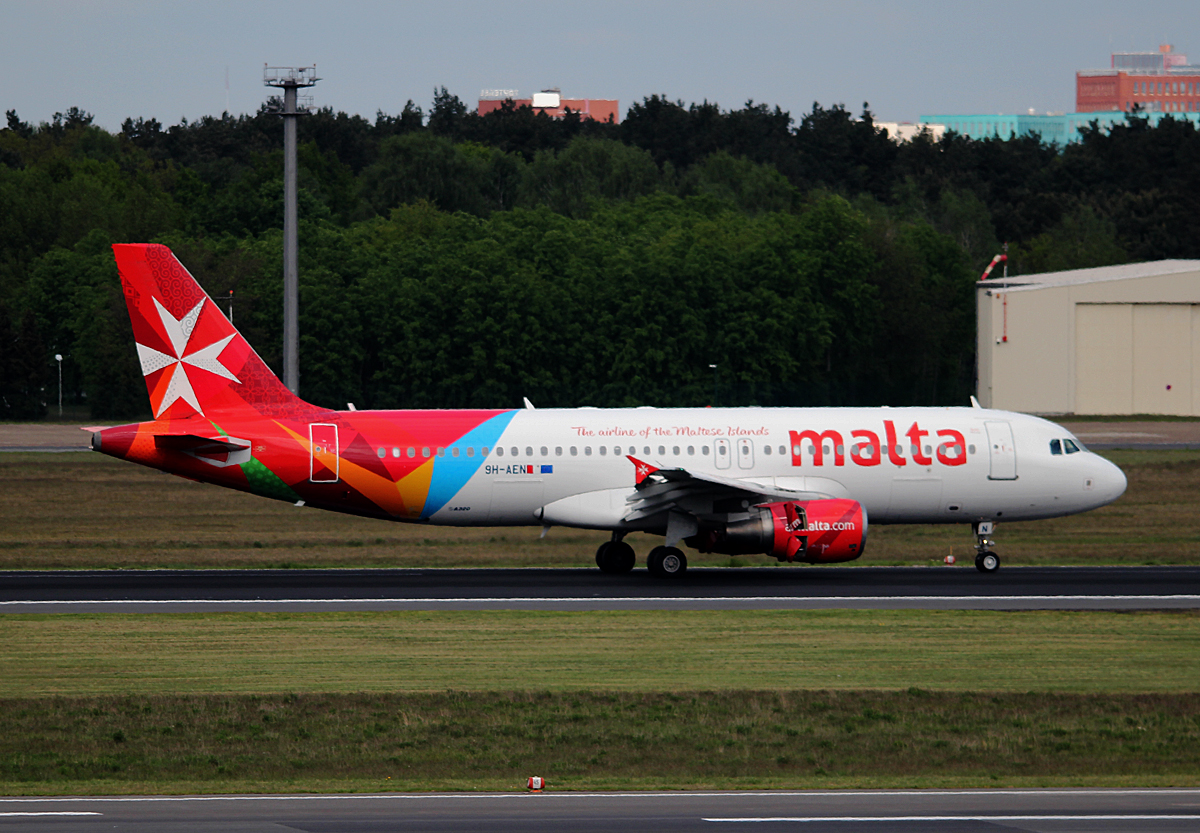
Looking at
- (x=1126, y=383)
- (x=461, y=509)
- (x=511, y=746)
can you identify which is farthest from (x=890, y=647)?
(x=1126, y=383)

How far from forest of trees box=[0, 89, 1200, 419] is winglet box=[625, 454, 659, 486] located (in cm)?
5138

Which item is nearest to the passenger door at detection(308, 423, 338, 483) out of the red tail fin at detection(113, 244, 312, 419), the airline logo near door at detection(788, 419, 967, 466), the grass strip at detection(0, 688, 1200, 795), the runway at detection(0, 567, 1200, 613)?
the red tail fin at detection(113, 244, 312, 419)

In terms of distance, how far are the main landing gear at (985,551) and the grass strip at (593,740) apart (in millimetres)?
14409

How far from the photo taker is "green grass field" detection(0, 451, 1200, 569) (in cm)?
3994

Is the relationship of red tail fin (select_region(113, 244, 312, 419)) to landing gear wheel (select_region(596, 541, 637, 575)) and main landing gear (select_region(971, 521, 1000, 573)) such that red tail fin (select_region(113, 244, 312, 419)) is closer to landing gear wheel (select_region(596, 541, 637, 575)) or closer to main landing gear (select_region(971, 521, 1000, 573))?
landing gear wheel (select_region(596, 541, 637, 575))

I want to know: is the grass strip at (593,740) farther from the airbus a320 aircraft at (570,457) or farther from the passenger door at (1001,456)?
the passenger door at (1001,456)

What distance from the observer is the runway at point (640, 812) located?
15.0 meters

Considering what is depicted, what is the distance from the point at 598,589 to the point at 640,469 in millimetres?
3734

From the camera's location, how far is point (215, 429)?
3550 cm

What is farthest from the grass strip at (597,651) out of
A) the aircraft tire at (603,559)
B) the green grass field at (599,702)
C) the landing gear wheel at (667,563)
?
the aircraft tire at (603,559)

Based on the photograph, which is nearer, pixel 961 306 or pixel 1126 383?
pixel 1126 383

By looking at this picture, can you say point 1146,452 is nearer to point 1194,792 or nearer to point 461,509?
point 461,509

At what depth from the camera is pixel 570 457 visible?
119 ft

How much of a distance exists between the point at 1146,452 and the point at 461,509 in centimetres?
4160
